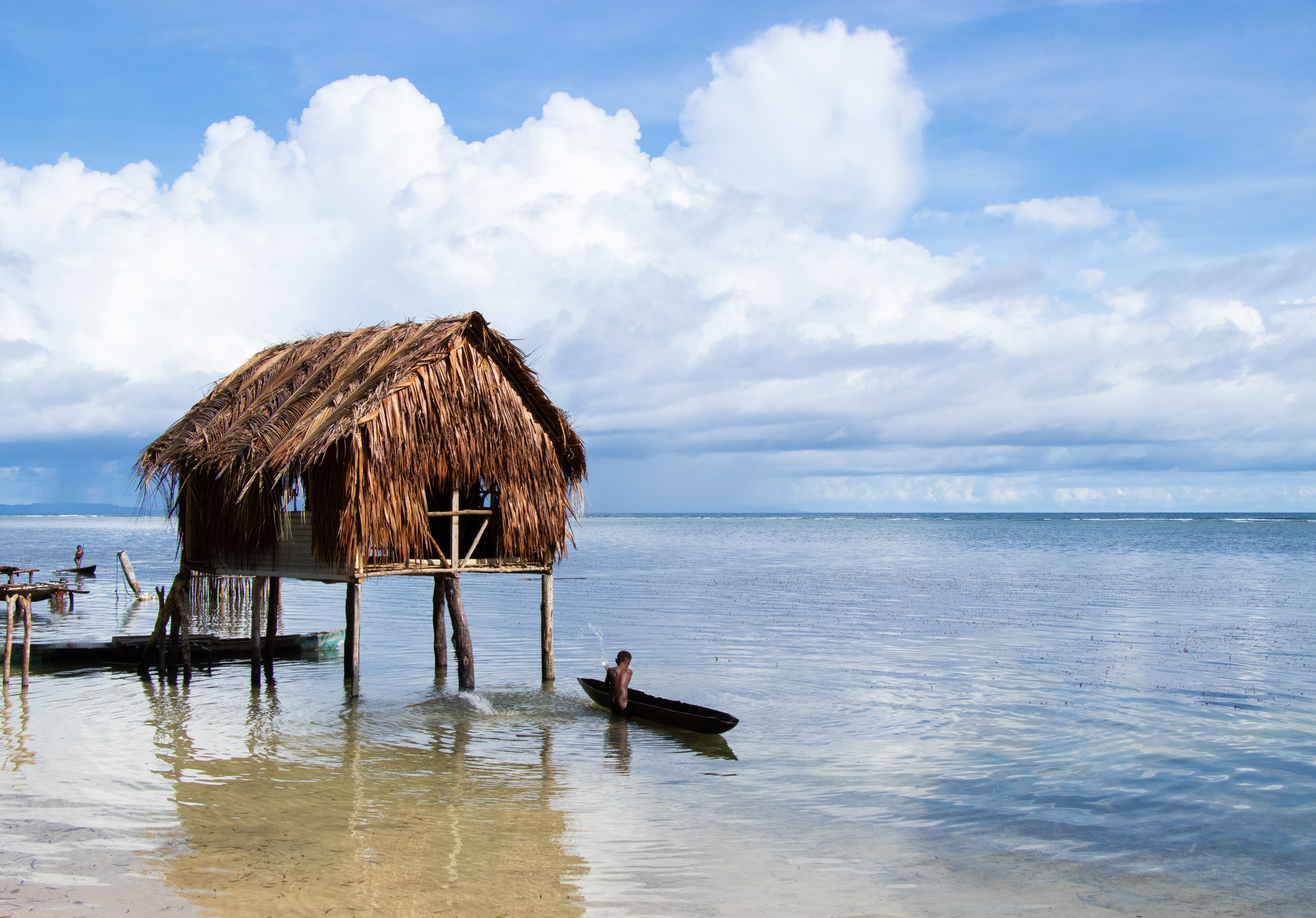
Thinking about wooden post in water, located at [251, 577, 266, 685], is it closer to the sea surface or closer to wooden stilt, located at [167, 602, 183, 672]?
the sea surface

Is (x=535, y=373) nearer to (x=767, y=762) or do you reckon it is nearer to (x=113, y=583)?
(x=767, y=762)

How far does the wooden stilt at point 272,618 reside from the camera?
61.9 ft

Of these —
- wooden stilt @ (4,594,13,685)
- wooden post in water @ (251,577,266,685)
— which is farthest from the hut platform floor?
wooden stilt @ (4,594,13,685)

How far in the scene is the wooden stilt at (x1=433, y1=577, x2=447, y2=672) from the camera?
1969cm

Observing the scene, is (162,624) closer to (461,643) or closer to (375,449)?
(461,643)

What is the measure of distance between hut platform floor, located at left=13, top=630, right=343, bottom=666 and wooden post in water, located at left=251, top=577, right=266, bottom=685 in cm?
154

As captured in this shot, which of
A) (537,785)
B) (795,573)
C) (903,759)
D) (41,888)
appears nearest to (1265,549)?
(795,573)

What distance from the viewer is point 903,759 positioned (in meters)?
13.1

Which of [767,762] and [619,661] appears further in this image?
[619,661]

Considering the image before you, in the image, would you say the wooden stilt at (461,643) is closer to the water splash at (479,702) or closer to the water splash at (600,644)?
the water splash at (479,702)

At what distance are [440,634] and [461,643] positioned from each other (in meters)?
2.79

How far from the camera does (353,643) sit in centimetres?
1639

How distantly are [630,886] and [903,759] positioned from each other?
577 centimetres

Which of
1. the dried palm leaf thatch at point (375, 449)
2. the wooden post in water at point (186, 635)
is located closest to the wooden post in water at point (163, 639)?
the wooden post in water at point (186, 635)
